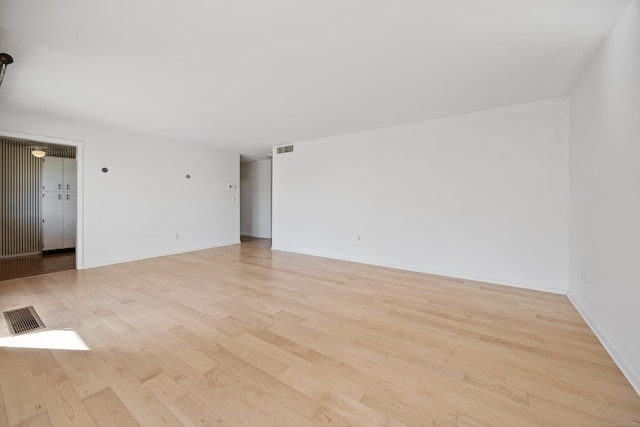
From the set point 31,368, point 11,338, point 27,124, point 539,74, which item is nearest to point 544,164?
point 539,74

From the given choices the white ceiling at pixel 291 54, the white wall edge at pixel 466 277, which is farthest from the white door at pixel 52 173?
the white wall edge at pixel 466 277

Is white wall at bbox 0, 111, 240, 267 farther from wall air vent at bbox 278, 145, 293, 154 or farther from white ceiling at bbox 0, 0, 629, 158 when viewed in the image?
wall air vent at bbox 278, 145, 293, 154

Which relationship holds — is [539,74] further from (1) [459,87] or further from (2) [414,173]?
(2) [414,173]

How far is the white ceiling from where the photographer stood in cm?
176

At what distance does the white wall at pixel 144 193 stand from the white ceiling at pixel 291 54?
0.82 metres

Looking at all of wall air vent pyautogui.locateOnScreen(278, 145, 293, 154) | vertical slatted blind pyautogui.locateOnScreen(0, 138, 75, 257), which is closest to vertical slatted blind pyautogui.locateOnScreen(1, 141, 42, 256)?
vertical slatted blind pyautogui.locateOnScreen(0, 138, 75, 257)

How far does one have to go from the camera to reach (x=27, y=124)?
3.83 m

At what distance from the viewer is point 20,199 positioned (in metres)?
5.30

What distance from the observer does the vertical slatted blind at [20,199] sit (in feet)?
16.8

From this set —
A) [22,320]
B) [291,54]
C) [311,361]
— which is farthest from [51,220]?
[311,361]

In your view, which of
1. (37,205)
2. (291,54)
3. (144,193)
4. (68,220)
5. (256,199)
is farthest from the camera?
(256,199)

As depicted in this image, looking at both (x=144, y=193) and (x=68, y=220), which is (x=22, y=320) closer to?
(x=144, y=193)

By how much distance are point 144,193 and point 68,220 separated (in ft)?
8.32

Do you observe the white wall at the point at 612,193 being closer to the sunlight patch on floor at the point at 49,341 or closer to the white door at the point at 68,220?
the sunlight patch on floor at the point at 49,341
